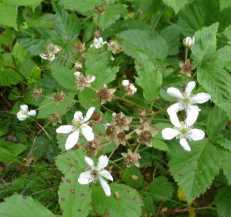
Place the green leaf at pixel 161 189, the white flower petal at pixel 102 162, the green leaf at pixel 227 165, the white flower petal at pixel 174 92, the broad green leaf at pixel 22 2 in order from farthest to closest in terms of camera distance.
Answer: the broad green leaf at pixel 22 2
the green leaf at pixel 161 189
the green leaf at pixel 227 165
the white flower petal at pixel 174 92
the white flower petal at pixel 102 162

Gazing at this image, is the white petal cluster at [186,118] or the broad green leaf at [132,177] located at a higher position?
the white petal cluster at [186,118]

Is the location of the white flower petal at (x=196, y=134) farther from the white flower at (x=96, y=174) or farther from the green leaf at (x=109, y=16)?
the green leaf at (x=109, y=16)

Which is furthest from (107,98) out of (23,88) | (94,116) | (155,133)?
(23,88)

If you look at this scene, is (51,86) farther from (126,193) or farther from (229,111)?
(229,111)

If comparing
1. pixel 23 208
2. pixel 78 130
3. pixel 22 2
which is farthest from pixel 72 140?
pixel 22 2

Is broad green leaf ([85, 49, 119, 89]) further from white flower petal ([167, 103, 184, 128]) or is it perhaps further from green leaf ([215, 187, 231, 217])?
green leaf ([215, 187, 231, 217])

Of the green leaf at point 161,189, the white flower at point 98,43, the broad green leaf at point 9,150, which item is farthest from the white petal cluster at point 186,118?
the broad green leaf at point 9,150

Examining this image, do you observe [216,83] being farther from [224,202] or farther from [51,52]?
[51,52]

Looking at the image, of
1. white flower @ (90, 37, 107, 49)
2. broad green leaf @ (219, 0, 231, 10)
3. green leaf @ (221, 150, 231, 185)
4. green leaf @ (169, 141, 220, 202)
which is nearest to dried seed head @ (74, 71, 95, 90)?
white flower @ (90, 37, 107, 49)
